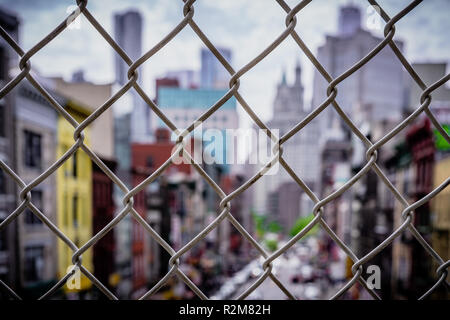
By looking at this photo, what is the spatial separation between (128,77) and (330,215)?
135 ft

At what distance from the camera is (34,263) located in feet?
42.5

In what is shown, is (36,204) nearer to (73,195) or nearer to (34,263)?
(34,263)

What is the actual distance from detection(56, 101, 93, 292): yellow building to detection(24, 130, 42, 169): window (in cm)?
92

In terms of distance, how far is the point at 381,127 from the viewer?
66.3 ft

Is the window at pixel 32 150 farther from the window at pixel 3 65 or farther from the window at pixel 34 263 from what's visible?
the window at pixel 34 263

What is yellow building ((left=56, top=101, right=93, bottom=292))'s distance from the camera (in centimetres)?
1400

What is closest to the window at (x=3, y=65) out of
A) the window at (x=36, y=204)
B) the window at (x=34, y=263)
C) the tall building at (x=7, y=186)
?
the tall building at (x=7, y=186)

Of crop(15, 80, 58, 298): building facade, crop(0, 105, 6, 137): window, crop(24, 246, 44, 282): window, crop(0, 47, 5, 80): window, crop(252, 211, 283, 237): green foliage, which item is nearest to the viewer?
crop(0, 47, 5, 80): window

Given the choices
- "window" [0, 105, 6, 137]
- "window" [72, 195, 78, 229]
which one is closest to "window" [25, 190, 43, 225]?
"window" [72, 195, 78, 229]

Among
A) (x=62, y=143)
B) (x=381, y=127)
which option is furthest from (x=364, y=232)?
(x=62, y=143)

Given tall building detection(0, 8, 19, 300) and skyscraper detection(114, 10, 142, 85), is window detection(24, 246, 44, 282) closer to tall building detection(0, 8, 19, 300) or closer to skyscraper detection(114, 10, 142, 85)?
tall building detection(0, 8, 19, 300)

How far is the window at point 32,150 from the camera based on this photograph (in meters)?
12.4

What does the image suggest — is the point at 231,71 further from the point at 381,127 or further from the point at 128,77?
the point at 381,127
